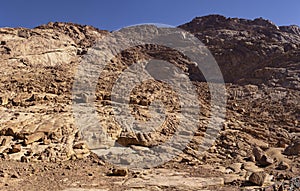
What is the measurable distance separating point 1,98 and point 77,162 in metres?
4.50

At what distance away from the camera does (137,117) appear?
11086 mm

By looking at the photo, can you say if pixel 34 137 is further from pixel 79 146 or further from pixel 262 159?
pixel 262 159

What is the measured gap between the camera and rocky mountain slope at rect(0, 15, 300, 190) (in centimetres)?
717

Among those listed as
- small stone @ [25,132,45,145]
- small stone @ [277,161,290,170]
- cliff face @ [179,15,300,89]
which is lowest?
small stone @ [277,161,290,170]

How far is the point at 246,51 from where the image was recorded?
87.8 ft

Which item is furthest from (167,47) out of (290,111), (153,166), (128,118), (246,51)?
(153,166)

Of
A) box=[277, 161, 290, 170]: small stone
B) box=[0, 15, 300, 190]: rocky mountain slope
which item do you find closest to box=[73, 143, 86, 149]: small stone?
box=[0, 15, 300, 190]: rocky mountain slope

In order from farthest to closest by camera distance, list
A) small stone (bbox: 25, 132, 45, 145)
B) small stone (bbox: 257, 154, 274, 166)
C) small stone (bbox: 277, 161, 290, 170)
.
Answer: small stone (bbox: 257, 154, 274, 166)
small stone (bbox: 25, 132, 45, 145)
small stone (bbox: 277, 161, 290, 170)

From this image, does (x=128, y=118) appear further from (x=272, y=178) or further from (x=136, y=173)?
(x=272, y=178)

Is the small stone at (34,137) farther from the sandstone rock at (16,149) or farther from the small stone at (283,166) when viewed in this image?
the small stone at (283,166)

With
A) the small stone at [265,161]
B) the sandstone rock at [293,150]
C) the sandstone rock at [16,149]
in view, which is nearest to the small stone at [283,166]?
the small stone at [265,161]

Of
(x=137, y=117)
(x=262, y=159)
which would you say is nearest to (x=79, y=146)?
(x=137, y=117)

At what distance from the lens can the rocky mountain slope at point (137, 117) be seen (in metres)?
7.17

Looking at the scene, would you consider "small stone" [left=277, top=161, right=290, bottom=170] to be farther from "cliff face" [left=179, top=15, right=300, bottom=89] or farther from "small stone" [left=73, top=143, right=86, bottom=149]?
"cliff face" [left=179, top=15, right=300, bottom=89]
